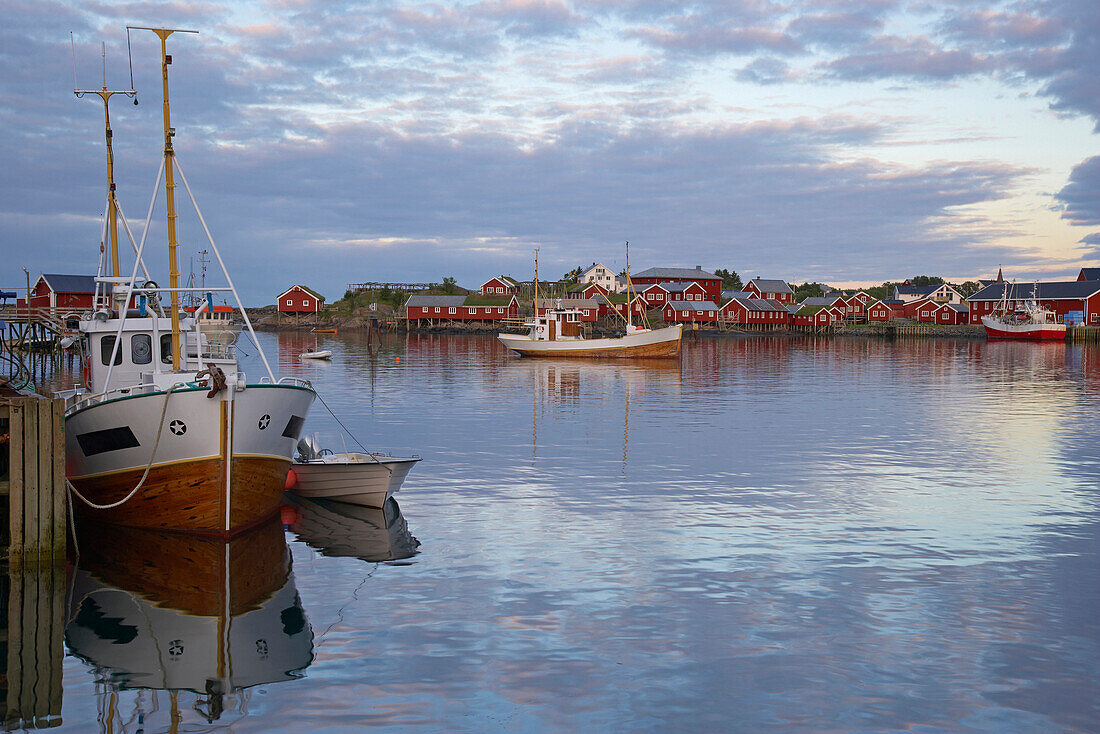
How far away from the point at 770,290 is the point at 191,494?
162 meters

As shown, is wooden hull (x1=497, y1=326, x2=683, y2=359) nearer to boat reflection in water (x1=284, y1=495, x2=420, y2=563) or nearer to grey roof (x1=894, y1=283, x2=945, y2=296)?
boat reflection in water (x1=284, y1=495, x2=420, y2=563)

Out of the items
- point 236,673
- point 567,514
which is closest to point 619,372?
point 567,514

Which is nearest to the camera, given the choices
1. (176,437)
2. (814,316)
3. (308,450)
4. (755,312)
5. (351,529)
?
(176,437)

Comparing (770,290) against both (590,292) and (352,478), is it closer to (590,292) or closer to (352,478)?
(590,292)

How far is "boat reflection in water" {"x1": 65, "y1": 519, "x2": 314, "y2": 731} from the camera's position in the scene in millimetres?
11336

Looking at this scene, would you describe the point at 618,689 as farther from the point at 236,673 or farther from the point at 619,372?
the point at 619,372

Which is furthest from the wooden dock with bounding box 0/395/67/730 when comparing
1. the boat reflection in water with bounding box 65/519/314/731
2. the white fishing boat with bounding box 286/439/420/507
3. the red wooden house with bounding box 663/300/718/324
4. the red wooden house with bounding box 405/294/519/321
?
the red wooden house with bounding box 663/300/718/324

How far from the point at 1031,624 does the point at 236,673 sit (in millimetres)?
11636

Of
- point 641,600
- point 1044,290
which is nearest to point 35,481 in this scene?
point 641,600

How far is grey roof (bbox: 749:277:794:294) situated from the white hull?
155m

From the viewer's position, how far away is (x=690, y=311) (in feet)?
507

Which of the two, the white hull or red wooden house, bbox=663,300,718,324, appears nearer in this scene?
the white hull

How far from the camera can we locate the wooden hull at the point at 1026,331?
5256 inches

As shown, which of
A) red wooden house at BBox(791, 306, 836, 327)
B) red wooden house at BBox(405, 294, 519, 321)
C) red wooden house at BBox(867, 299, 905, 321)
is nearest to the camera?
red wooden house at BBox(405, 294, 519, 321)
